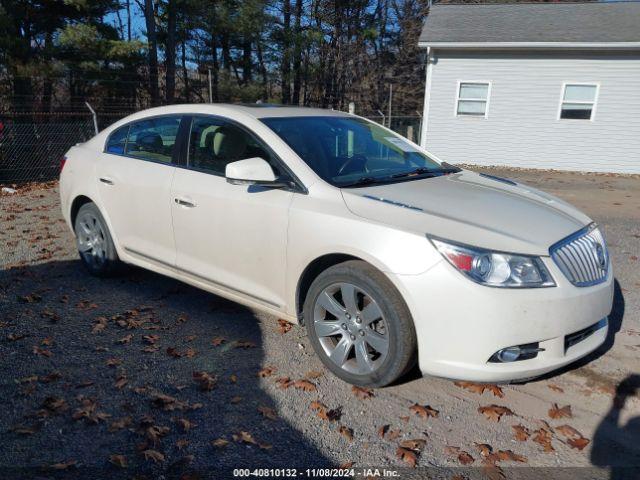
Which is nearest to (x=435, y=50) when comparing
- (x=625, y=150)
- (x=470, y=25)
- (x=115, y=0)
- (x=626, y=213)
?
→ (x=470, y=25)

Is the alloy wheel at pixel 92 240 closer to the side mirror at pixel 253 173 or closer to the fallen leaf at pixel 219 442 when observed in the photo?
the side mirror at pixel 253 173

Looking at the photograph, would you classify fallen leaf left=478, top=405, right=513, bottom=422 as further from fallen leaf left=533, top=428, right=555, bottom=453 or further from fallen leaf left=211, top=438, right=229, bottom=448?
fallen leaf left=211, top=438, right=229, bottom=448

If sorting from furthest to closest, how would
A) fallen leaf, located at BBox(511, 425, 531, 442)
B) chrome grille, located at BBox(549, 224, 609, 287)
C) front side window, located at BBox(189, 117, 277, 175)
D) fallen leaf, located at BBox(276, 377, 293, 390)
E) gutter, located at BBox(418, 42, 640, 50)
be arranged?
gutter, located at BBox(418, 42, 640, 50)
front side window, located at BBox(189, 117, 277, 175)
fallen leaf, located at BBox(276, 377, 293, 390)
chrome grille, located at BBox(549, 224, 609, 287)
fallen leaf, located at BBox(511, 425, 531, 442)

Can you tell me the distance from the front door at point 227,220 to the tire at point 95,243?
1088mm

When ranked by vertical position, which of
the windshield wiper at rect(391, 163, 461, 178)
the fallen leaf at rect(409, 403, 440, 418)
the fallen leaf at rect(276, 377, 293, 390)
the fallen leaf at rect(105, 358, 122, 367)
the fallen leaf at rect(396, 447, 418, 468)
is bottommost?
the fallen leaf at rect(105, 358, 122, 367)

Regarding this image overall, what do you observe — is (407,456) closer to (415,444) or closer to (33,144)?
(415,444)

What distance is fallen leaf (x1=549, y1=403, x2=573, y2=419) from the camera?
2945mm

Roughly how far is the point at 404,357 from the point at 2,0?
16.1 metres

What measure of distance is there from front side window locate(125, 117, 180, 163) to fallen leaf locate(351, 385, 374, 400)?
2363mm

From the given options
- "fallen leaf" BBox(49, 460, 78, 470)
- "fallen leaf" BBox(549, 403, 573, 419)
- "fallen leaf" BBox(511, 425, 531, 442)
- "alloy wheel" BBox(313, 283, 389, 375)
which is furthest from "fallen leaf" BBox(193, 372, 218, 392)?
"fallen leaf" BBox(549, 403, 573, 419)

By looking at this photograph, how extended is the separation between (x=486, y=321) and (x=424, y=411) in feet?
2.26

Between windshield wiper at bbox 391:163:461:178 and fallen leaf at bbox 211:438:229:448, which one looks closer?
fallen leaf at bbox 211:438:229:448

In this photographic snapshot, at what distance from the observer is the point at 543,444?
2715mm

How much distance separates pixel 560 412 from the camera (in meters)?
2.97
